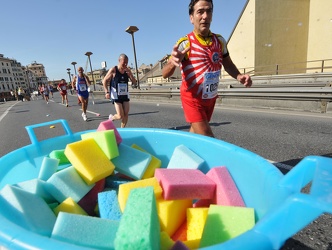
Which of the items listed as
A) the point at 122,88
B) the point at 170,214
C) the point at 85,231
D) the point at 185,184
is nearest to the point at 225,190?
the point at 185,184

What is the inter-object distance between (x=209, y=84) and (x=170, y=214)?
5.29 feet

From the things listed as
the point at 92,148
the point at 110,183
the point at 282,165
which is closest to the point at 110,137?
the point at 92,148

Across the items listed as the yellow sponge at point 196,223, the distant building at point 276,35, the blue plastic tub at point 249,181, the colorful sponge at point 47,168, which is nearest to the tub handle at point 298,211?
the blue plastic tub at point 249,181

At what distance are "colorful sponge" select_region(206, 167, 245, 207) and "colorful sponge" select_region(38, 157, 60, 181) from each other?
1104 millimetres

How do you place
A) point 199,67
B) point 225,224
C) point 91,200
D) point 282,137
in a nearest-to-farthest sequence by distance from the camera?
point 225,224 → point 91,200 → point 199,67 → point 282,137

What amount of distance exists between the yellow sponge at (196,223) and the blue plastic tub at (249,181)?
0.27m

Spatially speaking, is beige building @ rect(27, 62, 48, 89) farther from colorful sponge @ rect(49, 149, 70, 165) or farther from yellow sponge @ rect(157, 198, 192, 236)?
yellow sponge @ rect(157, 198, 192, 236)

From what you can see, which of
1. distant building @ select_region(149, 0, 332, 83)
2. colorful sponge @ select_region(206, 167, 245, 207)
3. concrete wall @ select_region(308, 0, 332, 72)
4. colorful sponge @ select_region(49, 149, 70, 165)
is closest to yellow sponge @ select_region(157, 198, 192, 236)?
colorful sponge @ select_region(206, 167, 245, 207)

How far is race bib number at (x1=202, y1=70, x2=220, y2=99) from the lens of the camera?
7.87 ft

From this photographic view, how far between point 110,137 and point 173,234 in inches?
29.4

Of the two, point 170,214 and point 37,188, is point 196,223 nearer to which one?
point 170,214

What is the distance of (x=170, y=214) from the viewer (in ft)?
3.91

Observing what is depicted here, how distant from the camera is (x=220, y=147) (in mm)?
1524

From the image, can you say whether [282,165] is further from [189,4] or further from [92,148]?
[92,148]
